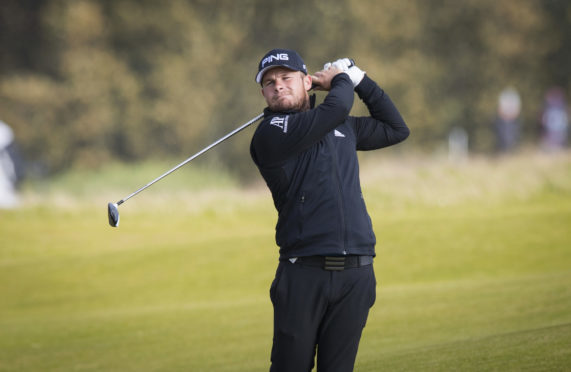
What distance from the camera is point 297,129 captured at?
11.0ft

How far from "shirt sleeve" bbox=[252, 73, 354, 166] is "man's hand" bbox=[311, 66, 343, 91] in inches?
7.8

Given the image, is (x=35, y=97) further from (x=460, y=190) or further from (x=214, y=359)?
(x=214, y=359)

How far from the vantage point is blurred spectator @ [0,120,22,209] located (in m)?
22.5

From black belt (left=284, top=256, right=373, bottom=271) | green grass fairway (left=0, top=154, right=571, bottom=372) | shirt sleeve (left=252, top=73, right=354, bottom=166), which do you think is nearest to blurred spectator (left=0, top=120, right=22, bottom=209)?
green grass fairway (left=0, top=154, right=571, bottom=372)

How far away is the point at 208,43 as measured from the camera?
35625mm

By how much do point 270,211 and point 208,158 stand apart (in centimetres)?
1602

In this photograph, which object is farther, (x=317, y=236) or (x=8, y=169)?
(x=8, y=169)

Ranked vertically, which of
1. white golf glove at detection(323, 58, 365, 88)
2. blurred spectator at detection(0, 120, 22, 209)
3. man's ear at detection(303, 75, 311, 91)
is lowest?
man's ear at detection(303, 75, 311, 91)

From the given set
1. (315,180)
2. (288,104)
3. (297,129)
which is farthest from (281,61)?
(315,180)

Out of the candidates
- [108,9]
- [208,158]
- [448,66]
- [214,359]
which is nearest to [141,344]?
[214,359]

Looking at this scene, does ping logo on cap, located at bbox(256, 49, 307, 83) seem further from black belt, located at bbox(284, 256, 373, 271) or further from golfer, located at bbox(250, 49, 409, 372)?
black belt, located at bbox(284, 256, 373, 271)

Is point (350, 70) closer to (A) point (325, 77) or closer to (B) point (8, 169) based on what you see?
(A) point (325, 77)

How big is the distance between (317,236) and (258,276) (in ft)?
30.8

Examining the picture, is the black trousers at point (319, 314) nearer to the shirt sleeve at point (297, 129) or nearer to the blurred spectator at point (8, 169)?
the shirt sleeve at point (297, 129)
